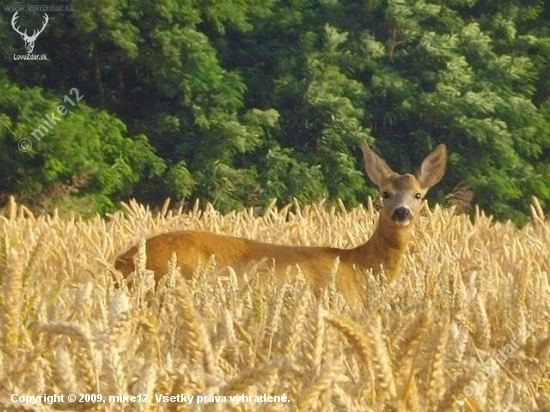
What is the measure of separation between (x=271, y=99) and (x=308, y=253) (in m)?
20.6

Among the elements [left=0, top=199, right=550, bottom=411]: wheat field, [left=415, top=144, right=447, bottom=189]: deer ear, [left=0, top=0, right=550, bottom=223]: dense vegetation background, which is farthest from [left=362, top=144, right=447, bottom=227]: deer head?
[left=0, top=0, right=550, bottom=223]: dense vegetation background

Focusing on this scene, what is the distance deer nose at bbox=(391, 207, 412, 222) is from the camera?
34.1 ft

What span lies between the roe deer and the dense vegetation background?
48.4 ft

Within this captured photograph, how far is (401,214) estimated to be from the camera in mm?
10438

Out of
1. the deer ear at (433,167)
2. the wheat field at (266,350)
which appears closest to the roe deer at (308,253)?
the deer ear at (433,167)

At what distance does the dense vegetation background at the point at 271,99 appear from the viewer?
26.7 metres

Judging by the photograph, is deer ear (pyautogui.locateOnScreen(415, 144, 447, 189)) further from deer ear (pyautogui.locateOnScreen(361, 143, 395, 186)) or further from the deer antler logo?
the deer antler logo

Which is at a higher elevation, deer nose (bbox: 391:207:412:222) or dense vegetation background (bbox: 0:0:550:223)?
dense vegetation background (bbox: 0:0:550:223)

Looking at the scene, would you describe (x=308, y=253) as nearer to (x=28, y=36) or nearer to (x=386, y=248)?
(x=386, y=248)

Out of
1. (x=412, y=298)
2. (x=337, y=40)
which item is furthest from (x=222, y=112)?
(x=412, y=298)

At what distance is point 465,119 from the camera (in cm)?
3006

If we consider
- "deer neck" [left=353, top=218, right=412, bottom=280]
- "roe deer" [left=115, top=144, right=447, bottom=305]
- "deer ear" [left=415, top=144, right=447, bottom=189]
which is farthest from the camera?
"deer ear" [left=415, top=144, right=447, bottom=189]

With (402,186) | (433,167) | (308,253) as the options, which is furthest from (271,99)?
(308,253)

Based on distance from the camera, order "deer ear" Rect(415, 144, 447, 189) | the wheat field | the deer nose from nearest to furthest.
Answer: the wheat field → the deer nose → "deer ear" Rect(415, 144, 447, 189)
